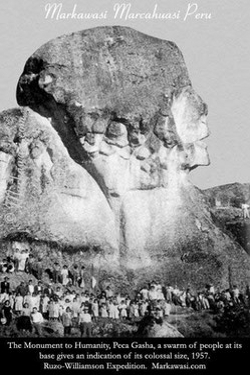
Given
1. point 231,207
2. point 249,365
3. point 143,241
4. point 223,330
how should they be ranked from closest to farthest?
1. point 249,365
2. point 223,330
3. point 143,241
4. point 231,207

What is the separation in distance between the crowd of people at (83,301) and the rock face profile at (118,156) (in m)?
0.64

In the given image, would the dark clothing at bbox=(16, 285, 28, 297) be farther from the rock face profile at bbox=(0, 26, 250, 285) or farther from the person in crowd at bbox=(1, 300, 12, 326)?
the rock face profile at bbox=(0, 26, 250, 285)

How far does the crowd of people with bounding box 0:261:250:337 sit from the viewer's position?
2867cm

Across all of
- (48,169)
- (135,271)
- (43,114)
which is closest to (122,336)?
(135,271)

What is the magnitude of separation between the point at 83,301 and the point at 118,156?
17.4 ft

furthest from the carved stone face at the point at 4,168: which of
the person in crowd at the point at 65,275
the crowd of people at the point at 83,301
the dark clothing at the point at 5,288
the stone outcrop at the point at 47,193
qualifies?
the dark clothing at the point at 5,288

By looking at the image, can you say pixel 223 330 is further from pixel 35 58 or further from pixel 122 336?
pixel 35 58

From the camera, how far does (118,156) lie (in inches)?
1251

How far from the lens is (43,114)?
3247 centimetres

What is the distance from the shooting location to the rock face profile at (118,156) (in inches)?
1233

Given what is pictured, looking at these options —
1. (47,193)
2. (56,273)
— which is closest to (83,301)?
(56,273)

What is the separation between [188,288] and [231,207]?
19.2ft

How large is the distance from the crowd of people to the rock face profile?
64 cm

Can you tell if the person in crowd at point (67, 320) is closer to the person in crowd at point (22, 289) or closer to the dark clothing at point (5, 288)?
the person in crowd at point (22, 289)
